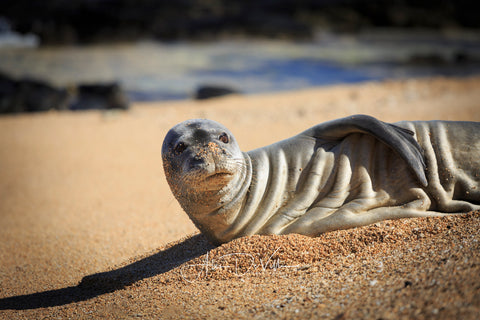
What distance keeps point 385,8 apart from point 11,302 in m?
23.2

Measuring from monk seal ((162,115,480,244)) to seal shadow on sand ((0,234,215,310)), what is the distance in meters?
0.40

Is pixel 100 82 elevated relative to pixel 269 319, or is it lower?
lower

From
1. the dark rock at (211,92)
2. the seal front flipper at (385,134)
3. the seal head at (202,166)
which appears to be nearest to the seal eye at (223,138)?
the seal head at (202,166)

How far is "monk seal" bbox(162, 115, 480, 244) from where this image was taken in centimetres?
310

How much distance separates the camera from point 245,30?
21.9 meters

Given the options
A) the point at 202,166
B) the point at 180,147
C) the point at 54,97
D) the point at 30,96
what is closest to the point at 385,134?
the point at 202,166

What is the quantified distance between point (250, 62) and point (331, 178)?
17.2 m

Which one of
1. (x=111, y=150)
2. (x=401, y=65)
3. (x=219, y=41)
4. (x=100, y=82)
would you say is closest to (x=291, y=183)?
(x=111, y=150)

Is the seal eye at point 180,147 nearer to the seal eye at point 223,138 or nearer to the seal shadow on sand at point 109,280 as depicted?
the seal eye at point 223,138

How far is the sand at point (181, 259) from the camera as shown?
7.16 ft

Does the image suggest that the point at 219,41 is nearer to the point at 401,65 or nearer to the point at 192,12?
the point at 192,12

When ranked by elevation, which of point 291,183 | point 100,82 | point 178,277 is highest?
point 291,183

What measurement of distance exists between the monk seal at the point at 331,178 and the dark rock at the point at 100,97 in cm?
1199

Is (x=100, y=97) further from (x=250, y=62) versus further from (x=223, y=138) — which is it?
(x=223, y=138)
